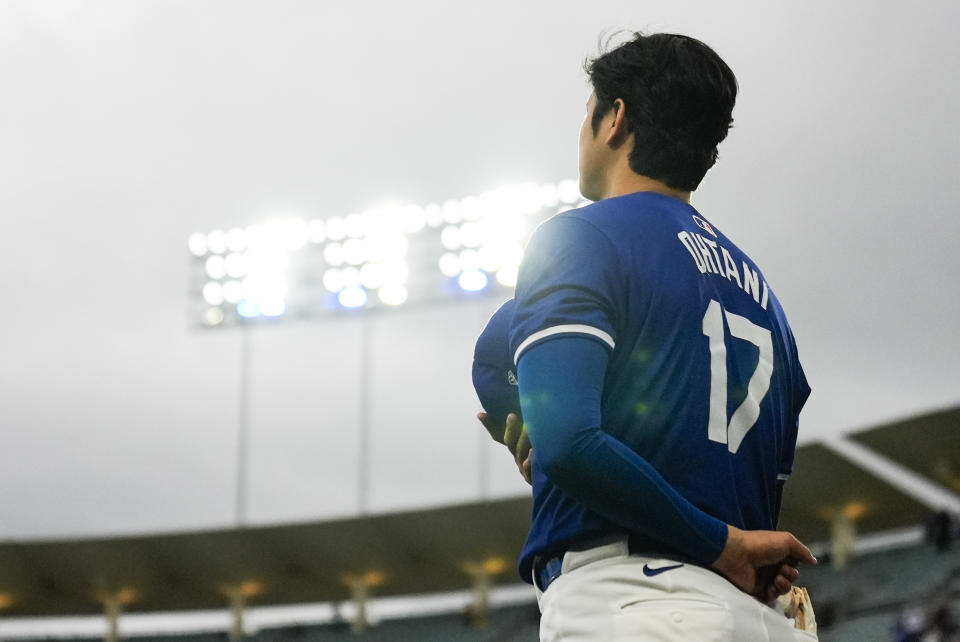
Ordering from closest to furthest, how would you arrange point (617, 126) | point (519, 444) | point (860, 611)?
point (519, 444)
point (617, 126)
point (860, 611)

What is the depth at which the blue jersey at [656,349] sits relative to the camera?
1.65 metres

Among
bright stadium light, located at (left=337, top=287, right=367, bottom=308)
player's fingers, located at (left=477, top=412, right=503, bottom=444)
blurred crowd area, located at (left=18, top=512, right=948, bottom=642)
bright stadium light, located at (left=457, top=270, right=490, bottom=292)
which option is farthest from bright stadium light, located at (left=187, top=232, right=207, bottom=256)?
player's fingers, located at (left=477, top=412, right=503, bottom=444)

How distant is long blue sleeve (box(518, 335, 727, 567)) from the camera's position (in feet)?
5.10

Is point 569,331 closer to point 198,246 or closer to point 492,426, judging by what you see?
point 492,426

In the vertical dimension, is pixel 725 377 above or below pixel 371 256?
above

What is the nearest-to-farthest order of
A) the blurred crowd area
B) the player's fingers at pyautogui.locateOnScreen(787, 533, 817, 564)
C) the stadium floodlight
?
1. the player's fingers at pyautogui.locateOnScreen(787, 533, 817, 564)
2. the blurred crowd area
3. the stadium floodlight

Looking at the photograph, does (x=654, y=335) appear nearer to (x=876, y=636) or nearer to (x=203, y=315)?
(x=876, y=636)

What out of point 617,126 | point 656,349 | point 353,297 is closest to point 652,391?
point 656,349

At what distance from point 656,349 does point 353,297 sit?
21768 mm

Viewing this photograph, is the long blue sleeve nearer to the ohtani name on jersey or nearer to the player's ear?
the ohtani name on jersey

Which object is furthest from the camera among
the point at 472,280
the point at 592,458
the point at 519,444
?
the point at 472,280

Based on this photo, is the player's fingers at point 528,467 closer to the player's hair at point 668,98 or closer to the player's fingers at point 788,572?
the player's fingers at point 788,572

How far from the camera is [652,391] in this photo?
66.2 inches

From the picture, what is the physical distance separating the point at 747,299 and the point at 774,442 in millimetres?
256
